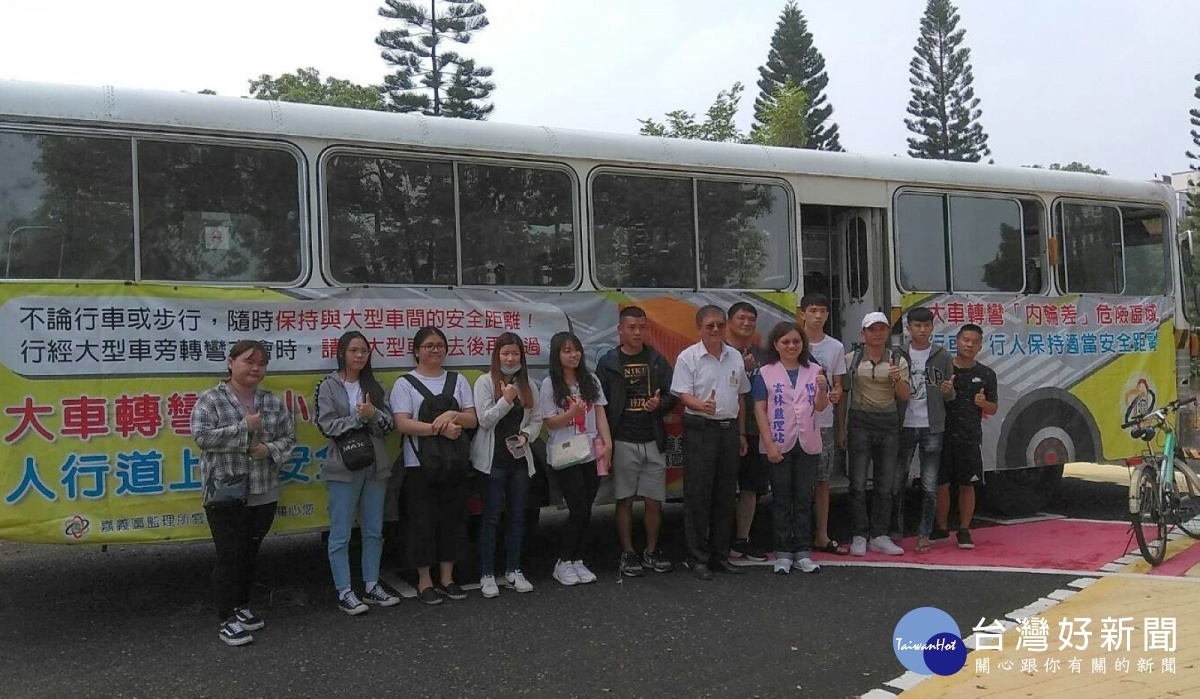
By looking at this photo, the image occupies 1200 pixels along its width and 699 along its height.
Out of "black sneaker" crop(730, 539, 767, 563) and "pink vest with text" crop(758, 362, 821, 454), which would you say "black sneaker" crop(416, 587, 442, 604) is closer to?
"black sneaker" crop(730, 539, 767, 563)

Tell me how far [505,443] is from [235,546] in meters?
1.61

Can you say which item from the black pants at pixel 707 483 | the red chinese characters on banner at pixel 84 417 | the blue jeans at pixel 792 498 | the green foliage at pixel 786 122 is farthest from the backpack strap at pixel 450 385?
the green foliage at pixel 786 122

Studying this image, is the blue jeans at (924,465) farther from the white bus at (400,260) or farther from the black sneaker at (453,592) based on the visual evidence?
the black sneaker at (453,592)

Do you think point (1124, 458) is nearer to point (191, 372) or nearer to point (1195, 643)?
point (1195, 643)

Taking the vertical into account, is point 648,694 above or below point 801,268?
below

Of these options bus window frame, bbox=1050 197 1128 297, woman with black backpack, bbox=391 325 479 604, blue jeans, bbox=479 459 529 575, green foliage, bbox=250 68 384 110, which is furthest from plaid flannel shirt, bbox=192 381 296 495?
green foliage, bbox=250 68 384 110

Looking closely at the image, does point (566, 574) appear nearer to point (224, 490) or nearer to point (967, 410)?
point (224, 490)

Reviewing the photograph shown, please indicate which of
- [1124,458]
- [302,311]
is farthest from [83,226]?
A: [1124,458]

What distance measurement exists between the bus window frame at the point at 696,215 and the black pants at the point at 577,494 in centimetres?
123

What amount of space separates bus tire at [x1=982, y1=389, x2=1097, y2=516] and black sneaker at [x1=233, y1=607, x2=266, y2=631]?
570cm

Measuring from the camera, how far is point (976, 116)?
37.0m

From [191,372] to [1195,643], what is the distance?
5492mm

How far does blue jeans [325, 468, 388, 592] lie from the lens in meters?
5.19

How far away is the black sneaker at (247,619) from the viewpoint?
16.0ft
